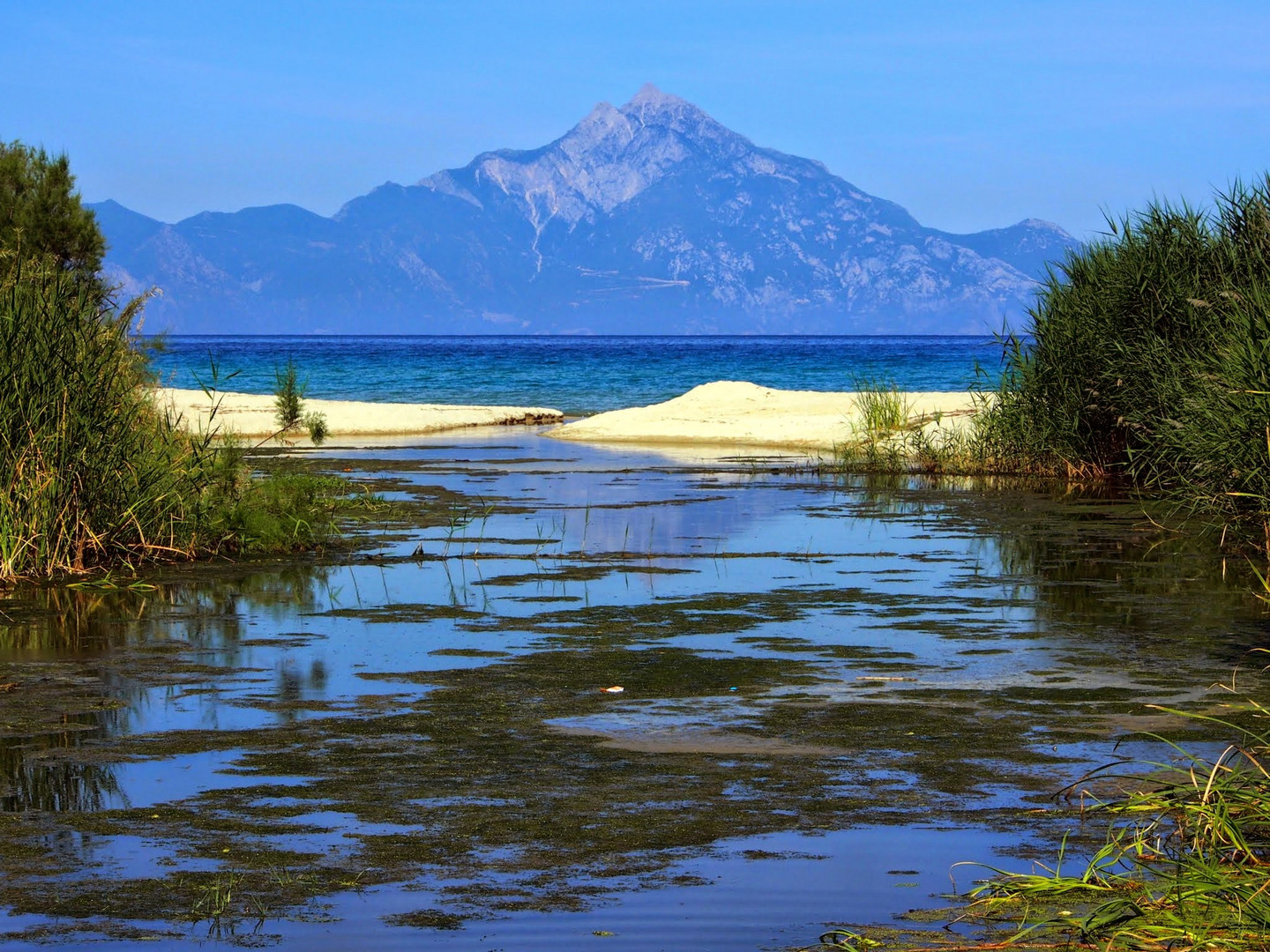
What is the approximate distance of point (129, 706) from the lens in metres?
8.05

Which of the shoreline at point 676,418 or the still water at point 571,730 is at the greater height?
the shoreline at point 676,418

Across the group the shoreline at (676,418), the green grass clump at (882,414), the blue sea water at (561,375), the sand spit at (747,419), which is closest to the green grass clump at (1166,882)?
the green grass clump at (882,414)

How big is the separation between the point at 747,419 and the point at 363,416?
30.6 feet

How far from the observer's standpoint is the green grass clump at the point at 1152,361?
44.7 feet

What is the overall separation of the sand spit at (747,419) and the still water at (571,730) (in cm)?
1593

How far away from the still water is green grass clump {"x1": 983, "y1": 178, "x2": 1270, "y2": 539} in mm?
1116

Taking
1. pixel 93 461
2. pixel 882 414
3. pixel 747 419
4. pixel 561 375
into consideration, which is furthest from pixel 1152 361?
pixel 561 375

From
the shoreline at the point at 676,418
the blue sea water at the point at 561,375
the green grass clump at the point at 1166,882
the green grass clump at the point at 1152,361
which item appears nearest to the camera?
the green grass clump at the point at 1166,882

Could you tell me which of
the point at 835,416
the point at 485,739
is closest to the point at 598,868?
the point at 485,739

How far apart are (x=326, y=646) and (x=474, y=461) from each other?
17312 mm

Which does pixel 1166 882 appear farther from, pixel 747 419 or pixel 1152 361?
pixel 747 419

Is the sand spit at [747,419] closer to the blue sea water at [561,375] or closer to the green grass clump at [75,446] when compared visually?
the blue sea water at [561,375]

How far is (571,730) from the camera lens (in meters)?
7.51

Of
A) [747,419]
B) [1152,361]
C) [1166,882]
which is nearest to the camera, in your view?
[1166,882]
